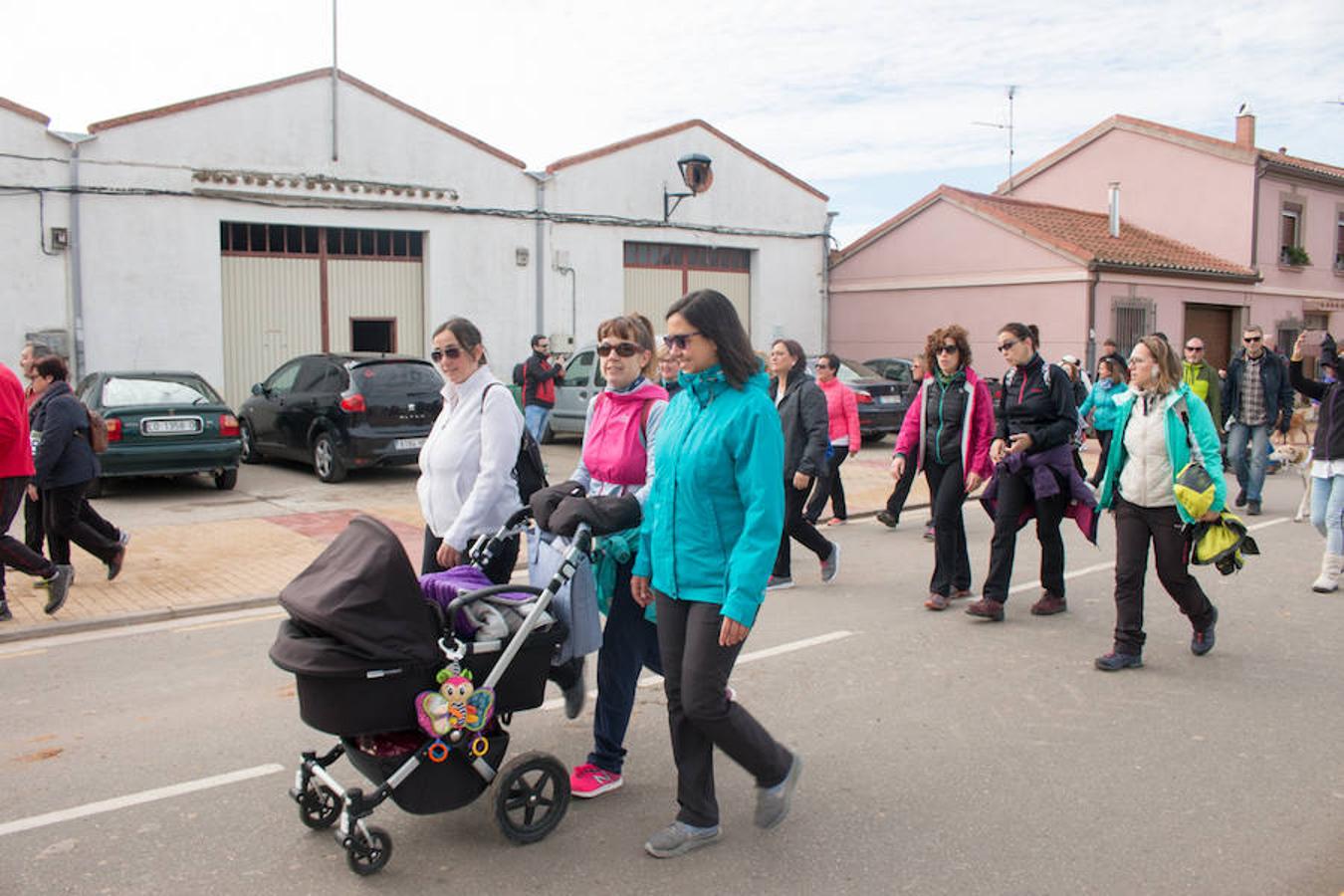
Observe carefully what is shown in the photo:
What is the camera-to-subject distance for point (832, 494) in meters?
11.6

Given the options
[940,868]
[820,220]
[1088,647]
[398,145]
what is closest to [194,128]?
[398,145]

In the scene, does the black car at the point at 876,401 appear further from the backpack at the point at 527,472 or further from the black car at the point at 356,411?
the backpack at the point at 527,472

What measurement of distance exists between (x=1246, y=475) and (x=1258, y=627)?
605 centimetres

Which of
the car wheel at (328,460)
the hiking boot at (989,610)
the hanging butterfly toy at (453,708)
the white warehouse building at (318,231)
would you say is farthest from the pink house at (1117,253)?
the hanging butterfly toy at (453,708)

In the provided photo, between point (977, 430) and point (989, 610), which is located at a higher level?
point (977, 430)

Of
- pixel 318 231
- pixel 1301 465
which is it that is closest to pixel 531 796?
pixel 1301 465

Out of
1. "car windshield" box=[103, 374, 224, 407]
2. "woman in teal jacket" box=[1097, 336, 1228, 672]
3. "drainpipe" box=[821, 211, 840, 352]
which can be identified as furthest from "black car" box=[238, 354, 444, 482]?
"drainpipe" box=[821, 211, 840, 352]

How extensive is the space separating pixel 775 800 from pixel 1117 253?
2154 centimetres

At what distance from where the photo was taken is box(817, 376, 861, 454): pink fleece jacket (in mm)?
10719

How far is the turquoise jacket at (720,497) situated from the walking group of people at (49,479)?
15.8ft

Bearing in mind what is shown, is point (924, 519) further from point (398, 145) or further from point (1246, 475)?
point (398, 145)

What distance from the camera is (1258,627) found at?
705 cm

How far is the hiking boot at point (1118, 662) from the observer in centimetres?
604

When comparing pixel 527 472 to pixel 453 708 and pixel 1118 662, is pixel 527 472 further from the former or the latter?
pixel 1118 662
